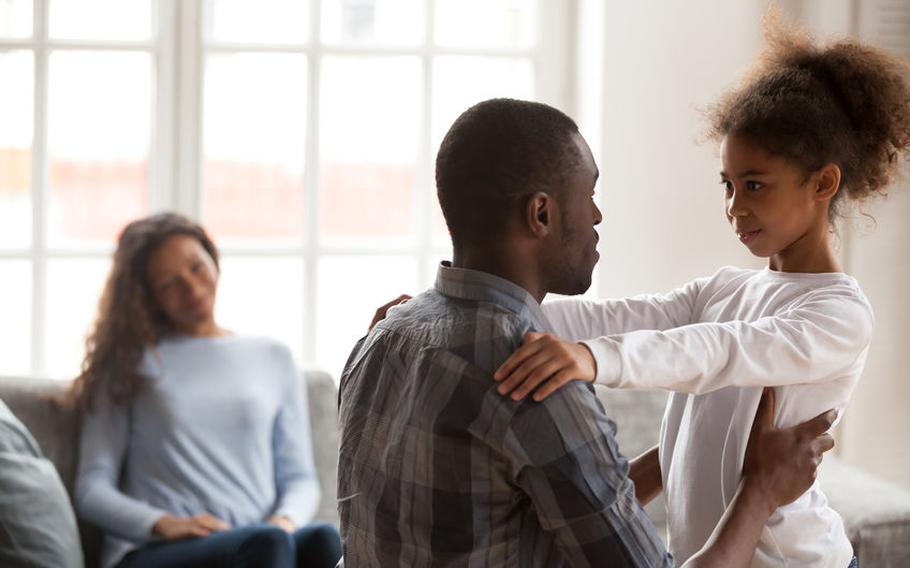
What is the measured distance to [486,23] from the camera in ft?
11.9

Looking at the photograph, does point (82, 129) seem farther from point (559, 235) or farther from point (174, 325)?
point (559, 235)

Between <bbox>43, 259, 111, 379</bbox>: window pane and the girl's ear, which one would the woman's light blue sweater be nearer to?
<bbox>43, 259, 111, 379</bbox>: window pane

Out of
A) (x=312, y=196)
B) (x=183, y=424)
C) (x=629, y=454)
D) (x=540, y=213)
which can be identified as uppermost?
(x=540, y=213)

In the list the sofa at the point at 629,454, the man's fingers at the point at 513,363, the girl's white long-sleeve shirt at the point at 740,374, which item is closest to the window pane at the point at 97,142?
the sofa at the point at 629,454

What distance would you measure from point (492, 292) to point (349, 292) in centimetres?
238

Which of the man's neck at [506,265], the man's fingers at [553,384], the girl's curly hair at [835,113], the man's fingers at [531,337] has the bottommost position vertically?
the man's fingers at [553,384]

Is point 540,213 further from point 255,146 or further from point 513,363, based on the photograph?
point 255,146

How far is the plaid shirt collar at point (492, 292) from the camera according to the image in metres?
1.29

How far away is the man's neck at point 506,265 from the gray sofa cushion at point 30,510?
5.00 feet

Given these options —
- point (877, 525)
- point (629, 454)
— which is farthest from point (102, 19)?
point (877, 525)

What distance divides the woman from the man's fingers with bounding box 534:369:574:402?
154cm

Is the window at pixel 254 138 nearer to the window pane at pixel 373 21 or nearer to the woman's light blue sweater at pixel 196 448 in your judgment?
the window pane at pixel 373 21

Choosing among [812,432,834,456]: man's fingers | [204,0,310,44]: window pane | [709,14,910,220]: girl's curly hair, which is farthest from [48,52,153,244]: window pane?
[812,432,834,456]: man's fingers

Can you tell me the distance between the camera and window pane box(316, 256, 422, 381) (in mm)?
3621
